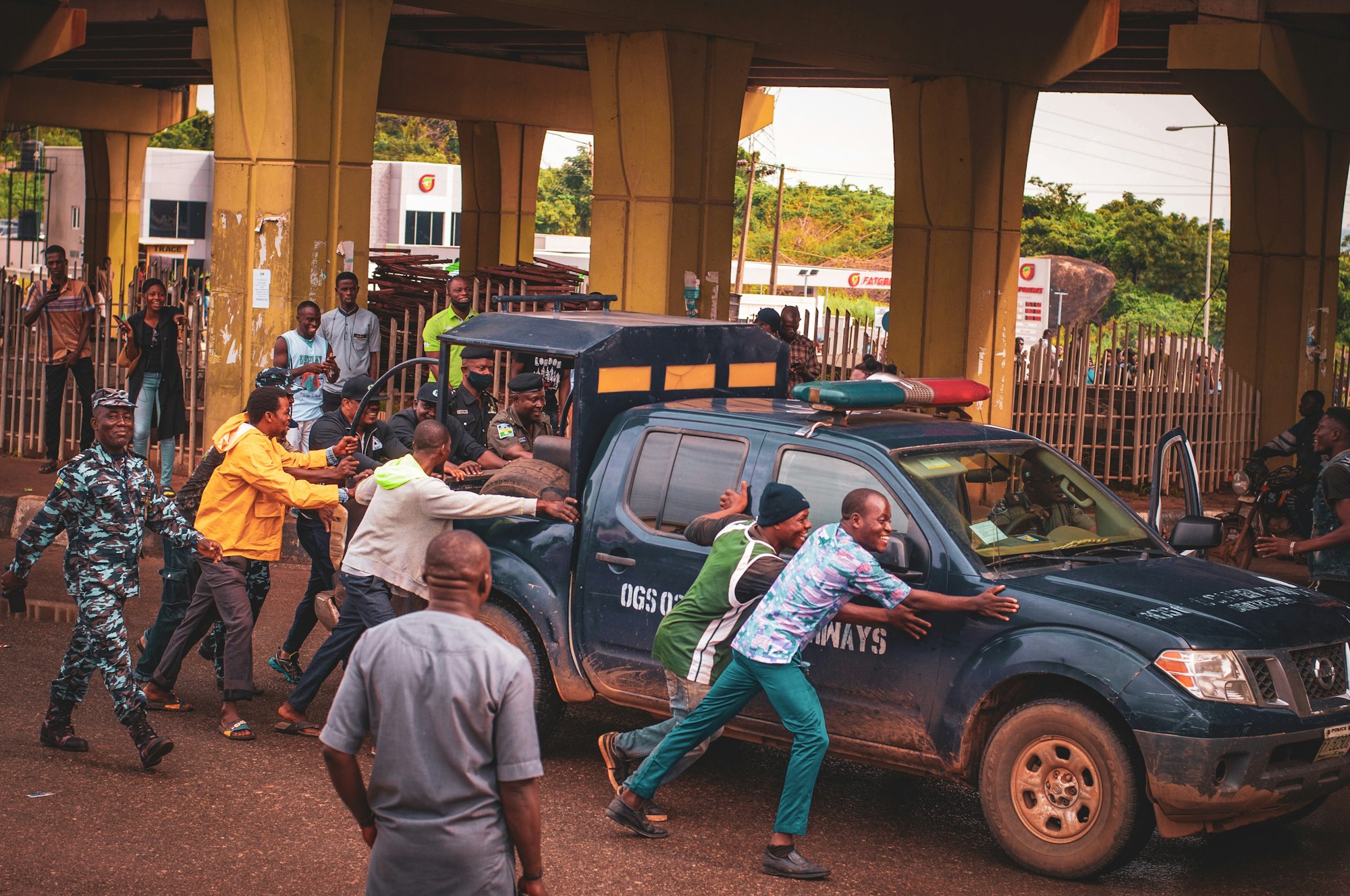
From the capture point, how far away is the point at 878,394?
684 centimetres

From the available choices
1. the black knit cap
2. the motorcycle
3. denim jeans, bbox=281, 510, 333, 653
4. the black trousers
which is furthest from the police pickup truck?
the black trousers

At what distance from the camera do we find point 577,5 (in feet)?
47.5

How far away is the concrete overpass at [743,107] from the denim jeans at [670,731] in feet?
26.0

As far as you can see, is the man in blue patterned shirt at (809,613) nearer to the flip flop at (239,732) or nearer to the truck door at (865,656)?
the truck door at (865,656)

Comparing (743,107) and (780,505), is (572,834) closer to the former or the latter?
(780,505)

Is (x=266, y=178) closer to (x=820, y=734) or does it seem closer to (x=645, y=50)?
(x=645, y=50)

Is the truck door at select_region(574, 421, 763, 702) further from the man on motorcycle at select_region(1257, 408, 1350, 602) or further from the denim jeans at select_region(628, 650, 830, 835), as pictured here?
the man on motorcycle at select_region(1257, 408, 1350, 602)

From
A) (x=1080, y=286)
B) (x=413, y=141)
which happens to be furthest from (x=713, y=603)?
(x=413, y=141)

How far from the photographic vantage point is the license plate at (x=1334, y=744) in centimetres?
579

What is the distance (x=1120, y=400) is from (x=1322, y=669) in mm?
12602

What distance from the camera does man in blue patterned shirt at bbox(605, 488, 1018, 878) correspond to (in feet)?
19.1

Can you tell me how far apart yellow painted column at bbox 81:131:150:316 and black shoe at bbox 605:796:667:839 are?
108 feet

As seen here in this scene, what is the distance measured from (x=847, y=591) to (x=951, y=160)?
44.0ft

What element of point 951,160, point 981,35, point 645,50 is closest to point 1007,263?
point 951,160
